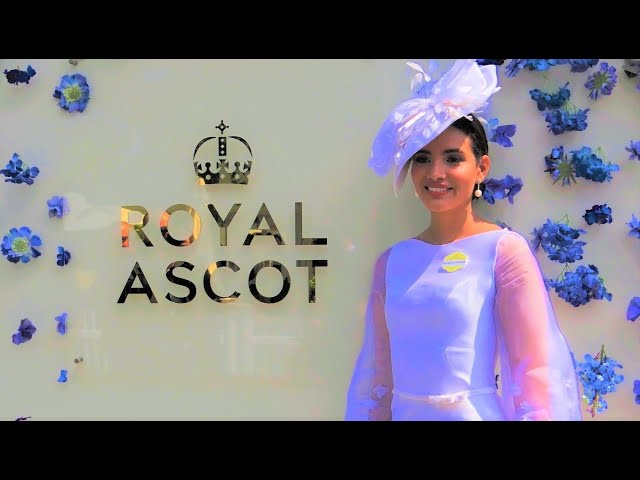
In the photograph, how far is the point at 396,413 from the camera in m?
2.08

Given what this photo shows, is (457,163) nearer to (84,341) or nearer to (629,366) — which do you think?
(629,366)

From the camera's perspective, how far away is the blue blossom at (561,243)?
2.13 m

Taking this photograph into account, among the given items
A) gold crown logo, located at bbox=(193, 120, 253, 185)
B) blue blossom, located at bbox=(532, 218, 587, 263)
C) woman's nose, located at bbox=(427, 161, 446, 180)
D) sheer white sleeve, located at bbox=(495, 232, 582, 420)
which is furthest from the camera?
gold crown logo, located at bbox=(193, 120, 253, 185)

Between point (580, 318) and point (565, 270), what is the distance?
20 cm

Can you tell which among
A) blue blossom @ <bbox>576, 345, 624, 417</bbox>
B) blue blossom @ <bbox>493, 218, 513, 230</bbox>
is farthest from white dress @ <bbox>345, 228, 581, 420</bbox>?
blue blossom @ <bbox>576, 345, 624, 417</bbox>

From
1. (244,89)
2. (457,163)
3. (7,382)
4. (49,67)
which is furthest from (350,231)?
(7,382)

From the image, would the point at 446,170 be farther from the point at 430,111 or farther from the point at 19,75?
the point at 19,75

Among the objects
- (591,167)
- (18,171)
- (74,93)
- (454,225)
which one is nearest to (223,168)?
(74,93)

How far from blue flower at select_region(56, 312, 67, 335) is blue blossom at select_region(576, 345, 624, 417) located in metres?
2.03

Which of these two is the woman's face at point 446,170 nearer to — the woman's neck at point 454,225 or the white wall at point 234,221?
the woman's neck at point 454,225

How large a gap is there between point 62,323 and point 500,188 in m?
1.81

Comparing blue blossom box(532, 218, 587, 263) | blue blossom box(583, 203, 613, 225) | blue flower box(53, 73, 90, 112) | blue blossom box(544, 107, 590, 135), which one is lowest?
blue blossom box(532, 218, 587, 263)

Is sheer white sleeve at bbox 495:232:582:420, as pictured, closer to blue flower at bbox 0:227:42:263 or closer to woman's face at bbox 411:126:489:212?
woman's face at bbox 411:126:489:212

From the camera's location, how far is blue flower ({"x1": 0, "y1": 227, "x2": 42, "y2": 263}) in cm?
229
